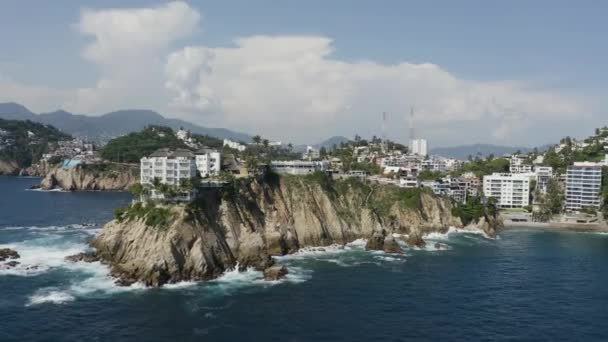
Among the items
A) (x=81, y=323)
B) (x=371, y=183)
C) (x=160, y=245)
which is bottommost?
(x=81, y=323)

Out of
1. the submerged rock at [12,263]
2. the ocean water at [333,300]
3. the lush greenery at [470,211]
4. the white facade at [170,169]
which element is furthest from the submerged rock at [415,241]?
the submerged rock at [12,263]

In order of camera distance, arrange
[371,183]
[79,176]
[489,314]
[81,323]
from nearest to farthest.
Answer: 1. [81,323]
2. [489,314]
3. [371,183]
4. [79,176]

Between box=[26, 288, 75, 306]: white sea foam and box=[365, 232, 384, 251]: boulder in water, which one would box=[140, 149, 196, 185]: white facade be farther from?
box=[365, 232, 384, 251]: boulder in water

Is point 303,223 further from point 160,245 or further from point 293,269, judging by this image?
point 160,245

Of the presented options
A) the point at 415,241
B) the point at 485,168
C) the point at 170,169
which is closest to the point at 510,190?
the point at 485,168

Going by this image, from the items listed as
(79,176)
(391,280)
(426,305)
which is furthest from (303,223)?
(79,176)

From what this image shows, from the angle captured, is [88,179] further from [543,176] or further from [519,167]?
[543,176]

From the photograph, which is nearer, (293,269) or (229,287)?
(229,287)
